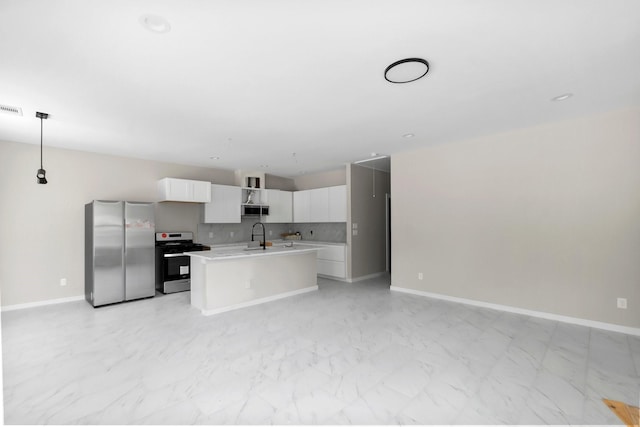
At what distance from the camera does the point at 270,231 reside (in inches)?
314

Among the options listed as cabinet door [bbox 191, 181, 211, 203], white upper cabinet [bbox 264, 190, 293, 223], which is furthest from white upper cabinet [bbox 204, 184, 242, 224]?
white upper cabinet [bbox 264, 190, 293, 223]

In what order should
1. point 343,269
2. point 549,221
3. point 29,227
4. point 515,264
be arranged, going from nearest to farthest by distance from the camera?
point 549,221
point 515,264
point 29,227
point 343,269

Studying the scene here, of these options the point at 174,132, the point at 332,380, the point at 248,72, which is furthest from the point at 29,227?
the point at 332,380

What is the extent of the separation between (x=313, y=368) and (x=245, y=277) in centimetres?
224

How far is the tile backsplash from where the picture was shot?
6797 millimetres

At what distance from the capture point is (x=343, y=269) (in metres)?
6.53

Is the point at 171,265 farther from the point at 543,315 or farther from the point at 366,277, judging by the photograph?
the point at 543,315

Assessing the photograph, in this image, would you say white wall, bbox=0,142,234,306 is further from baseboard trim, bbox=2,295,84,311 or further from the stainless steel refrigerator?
the stainless steel refrigerator

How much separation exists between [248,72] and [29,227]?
4.48m

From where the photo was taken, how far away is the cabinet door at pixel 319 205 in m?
7.07

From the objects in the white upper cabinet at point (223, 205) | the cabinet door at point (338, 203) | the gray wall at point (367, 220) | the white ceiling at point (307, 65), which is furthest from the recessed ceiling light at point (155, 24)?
the cabinet door at point (338, 203)

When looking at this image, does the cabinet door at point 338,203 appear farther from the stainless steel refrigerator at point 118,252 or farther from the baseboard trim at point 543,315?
the stainless steel refrigerator at point 118,252

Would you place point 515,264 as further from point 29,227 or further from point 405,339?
point 29,227

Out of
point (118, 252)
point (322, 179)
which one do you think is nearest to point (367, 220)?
point (322, 179)
